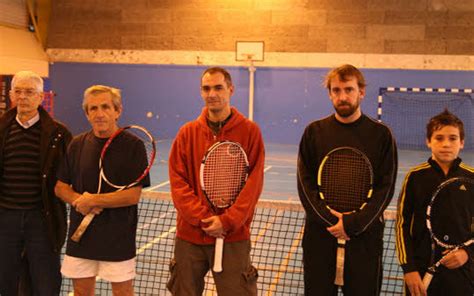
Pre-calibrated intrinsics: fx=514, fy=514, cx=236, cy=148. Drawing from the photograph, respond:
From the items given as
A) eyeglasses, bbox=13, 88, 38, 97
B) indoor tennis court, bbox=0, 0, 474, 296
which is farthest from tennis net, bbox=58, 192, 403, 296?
indoor tennis court, bbox=0, 0, 474, 296

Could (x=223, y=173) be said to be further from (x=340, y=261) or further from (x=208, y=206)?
(x=340, y=261)

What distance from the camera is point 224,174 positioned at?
10.5ft

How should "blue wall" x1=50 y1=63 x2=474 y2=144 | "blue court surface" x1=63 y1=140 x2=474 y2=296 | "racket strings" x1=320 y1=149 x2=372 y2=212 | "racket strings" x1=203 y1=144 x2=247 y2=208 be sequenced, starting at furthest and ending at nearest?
"blue wall" x1=50 y1=63 x2=474 y2=144 → "blue court surface" x1=63 y1=140 x2=474 y2=296 → "racket strings" x1=203 y1=144 x2=247 y2=208 → "racket strings" x1=320 y1=149 x2=372 y2=212

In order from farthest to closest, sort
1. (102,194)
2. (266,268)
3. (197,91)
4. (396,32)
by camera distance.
Answer: (197,91) < (396,32) < (266,268) < (102,194)

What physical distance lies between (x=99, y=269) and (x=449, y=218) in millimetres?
2198

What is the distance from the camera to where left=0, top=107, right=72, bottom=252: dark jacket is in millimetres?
3498

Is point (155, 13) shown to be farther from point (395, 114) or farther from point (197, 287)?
point (197, 287)

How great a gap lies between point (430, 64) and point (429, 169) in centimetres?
1341

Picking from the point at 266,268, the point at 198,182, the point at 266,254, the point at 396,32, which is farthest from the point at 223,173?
the point at 396,32

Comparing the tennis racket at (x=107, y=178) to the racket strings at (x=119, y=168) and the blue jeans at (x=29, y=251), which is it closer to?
the racket strings at (x=119, y=168)

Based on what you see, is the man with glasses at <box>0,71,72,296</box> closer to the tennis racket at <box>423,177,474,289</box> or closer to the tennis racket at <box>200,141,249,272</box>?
the tennis racket at <box>200,141,249,272</box>

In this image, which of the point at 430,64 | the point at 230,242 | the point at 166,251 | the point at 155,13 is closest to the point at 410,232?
the point at 230,242

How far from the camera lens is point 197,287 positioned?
3227 millimetres

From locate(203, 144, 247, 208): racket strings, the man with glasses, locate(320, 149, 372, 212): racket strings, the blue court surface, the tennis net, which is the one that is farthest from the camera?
the blue court surface
